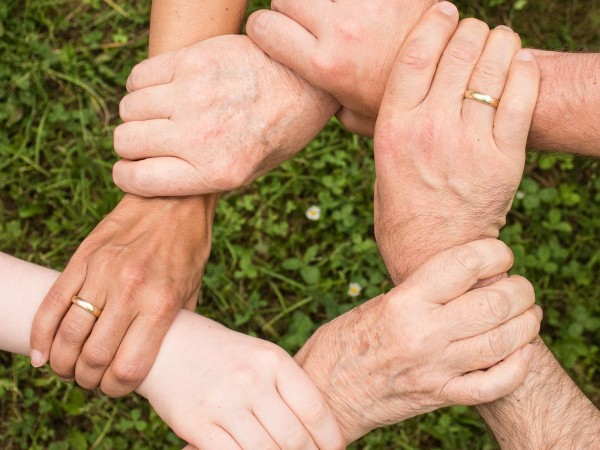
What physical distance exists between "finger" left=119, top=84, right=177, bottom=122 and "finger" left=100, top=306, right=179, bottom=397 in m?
0.66

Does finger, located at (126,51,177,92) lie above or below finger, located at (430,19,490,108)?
below

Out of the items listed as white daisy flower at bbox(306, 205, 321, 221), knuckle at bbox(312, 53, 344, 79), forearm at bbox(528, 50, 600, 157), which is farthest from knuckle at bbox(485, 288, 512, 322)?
white daisy flower at bbox(306, 205, 321, 221)

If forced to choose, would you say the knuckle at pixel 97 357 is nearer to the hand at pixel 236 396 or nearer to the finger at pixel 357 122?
the hand at pixel 236 396

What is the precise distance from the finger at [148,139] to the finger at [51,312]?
47 cm

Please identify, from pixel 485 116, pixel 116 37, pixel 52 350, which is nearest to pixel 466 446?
pixel 485 116

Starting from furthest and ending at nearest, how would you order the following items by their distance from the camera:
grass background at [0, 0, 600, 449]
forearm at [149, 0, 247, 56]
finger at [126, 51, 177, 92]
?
grass background at [0, 0, 600, 449], forearm at [149, 0, 247, 56], finger at [126, 51, 177, 92]

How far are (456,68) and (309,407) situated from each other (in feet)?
3.77

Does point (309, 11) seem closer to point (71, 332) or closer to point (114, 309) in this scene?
point (114, 309)

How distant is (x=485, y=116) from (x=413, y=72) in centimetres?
26

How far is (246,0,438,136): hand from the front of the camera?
2.36 metres

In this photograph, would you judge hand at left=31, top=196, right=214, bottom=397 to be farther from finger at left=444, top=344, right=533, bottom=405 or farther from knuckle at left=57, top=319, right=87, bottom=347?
finger at left=444, top=344, right=533, bottom=405

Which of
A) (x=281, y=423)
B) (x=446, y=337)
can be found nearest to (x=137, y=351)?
(x=281, y=423)

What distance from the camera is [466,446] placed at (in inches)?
128

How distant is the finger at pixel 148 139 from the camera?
8.01ft
